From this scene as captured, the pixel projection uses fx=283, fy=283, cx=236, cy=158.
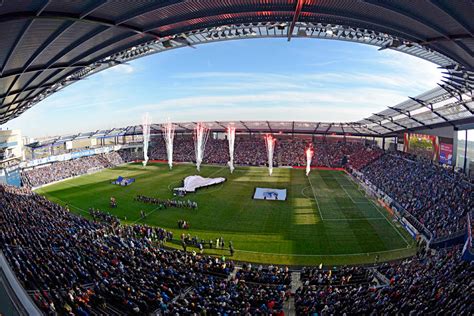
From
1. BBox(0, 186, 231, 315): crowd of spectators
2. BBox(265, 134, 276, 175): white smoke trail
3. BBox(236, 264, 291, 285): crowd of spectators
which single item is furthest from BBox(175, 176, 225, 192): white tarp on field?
BBox(236, 264, 291, 285): crowd of spectators

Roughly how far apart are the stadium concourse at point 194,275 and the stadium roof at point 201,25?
11667mm

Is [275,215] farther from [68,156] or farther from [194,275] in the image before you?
[68,156]

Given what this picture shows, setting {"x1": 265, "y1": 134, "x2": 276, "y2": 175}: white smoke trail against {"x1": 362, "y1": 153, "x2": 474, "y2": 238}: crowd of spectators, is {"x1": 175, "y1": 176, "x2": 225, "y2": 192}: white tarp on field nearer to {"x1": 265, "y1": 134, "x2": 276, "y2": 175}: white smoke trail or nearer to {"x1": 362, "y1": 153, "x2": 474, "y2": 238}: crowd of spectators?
{"x1": 265, "y1": 134, "x2": 276, "y2": 175}: white smoke trail

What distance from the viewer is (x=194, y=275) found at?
55.7 ft

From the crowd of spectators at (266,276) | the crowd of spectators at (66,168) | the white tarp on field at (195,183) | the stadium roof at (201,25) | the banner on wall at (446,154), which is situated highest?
the stadium roof at (201,25)

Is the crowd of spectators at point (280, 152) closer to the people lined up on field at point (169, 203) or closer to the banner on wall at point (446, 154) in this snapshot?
the banner on wall at point (446, 154)

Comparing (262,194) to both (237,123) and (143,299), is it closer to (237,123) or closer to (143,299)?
(143,299)

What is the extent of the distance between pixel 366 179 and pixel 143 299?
41.6 m

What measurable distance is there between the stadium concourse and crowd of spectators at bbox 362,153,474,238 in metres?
0.18

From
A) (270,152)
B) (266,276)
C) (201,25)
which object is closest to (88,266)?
(266,276)

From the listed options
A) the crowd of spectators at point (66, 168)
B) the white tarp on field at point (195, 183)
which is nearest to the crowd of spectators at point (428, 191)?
the white tarp on field at point (195, 183)

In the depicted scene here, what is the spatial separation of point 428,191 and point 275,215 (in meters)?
17.9

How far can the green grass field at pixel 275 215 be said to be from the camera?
78.9ft

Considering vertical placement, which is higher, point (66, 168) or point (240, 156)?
point (240, 156)
